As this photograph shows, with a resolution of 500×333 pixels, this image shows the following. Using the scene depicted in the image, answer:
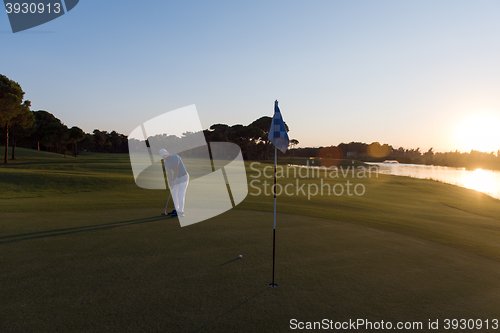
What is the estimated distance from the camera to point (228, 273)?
5.33 meters

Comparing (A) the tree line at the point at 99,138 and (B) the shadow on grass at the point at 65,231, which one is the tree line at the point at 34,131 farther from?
(B) the shadow on grass at the point at 65,231

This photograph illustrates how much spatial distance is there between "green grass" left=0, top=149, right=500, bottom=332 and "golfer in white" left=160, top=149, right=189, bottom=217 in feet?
2.77

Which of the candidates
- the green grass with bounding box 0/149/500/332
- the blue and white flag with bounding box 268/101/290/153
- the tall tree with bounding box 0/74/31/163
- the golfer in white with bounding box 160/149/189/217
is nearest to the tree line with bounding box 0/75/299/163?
the tall tree with bounding box 0/74/31/163

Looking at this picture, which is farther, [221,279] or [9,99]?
[9,99]

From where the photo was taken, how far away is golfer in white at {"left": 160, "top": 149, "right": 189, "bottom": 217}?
10031 millimetres

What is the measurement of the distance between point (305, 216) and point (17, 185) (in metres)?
16.6

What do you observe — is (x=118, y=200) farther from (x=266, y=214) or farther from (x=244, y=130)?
(x=244, y=130)

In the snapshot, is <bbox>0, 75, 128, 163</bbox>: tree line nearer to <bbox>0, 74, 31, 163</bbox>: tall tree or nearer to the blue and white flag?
<bbox>0, 74, 31, 163</bbox>: tall tree

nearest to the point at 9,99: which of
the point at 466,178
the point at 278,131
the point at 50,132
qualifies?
the point at 278,131

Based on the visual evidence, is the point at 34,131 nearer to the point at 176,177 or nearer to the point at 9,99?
the point at 9,99

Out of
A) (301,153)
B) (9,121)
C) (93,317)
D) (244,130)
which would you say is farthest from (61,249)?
(301,153)

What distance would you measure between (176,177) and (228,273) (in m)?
5.54

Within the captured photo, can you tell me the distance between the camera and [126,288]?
15.2ft

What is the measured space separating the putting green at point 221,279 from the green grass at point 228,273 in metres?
0.02
